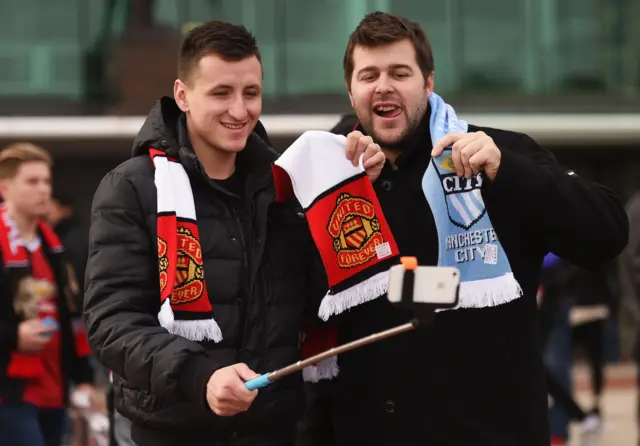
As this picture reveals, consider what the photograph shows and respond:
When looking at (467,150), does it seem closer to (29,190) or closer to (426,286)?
(426,286)

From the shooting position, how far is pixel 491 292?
11.3 ft

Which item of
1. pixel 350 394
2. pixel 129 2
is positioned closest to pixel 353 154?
pixel 350 394

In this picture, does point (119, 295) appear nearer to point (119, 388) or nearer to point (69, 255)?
point (119, 388)

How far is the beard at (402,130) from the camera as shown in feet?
11.7

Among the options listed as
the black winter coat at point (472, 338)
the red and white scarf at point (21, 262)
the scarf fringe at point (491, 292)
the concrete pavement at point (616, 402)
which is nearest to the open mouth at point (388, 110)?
the black winter coat at point (472, 338)

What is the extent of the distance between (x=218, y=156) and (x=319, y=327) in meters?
0.57

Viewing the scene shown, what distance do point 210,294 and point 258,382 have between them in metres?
0.42

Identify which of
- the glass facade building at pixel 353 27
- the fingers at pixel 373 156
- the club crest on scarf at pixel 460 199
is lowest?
the club crest on scarf at pixel 460 199

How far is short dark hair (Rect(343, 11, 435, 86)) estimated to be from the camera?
140 inches

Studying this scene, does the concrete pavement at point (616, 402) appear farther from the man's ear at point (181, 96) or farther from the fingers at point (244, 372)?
the fingers at point (244, 372)

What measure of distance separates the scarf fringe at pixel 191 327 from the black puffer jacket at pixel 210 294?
0.03 metres

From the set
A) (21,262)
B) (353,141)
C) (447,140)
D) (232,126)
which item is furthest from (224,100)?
(21,262)

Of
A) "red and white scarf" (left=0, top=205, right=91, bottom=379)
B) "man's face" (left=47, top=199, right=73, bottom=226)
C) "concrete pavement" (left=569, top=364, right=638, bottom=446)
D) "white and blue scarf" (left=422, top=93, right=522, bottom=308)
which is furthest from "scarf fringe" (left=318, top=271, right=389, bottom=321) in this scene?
"man's face" (left=47, top=199, right=73, bottom=226)

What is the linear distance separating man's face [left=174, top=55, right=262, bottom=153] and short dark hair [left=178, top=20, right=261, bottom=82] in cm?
2
